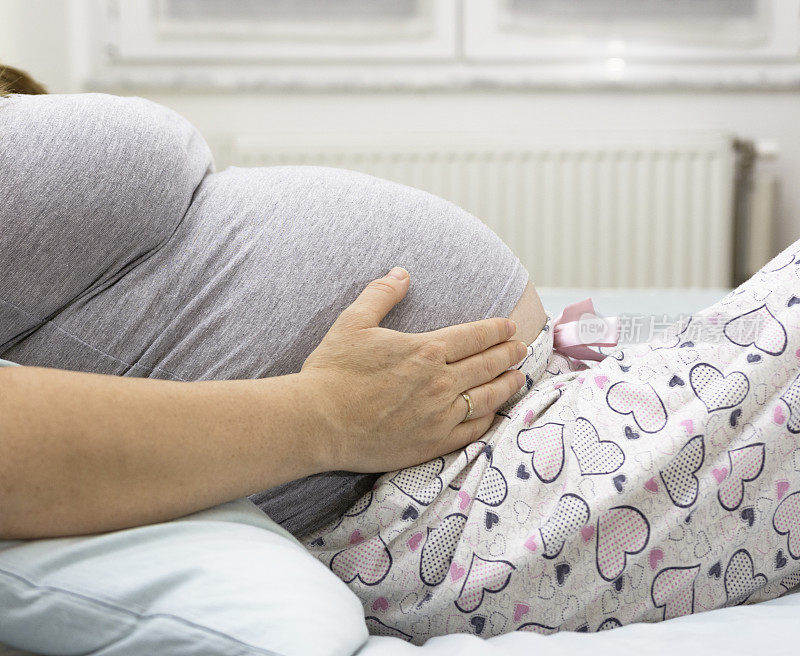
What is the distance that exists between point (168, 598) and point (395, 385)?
233 millimetres

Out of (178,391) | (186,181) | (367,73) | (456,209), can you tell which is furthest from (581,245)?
(178,391)

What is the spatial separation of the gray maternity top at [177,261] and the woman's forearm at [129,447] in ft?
0.09

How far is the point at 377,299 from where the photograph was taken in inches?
25.5

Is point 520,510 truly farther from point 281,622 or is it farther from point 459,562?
point 281,622

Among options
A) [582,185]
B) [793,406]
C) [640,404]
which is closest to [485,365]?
[640,404]

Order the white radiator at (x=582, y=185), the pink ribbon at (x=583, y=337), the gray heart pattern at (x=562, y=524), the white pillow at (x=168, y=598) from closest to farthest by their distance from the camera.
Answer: the white pillow at (x=168, y=598), the gray heart pattern at (x=562, y=524), the pink ribbon at (x=583, y=337), the white radiator at (x=582, y=185)

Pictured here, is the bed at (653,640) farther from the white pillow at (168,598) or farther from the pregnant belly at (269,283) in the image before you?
the pregnant belly at (269,283)

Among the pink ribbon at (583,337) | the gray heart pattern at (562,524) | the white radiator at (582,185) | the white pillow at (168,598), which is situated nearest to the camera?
the white pillow at (168,598)

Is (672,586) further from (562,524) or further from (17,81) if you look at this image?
(17,81)

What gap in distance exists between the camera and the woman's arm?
0.49 metres

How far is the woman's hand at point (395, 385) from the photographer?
609 millimetres

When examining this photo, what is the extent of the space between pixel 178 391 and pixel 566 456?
287mm

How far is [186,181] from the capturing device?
Answer: 689 millimetres

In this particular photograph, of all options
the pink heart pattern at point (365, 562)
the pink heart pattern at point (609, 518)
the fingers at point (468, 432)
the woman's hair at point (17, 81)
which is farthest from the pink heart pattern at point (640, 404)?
the woman's hair at point (17, 81)
